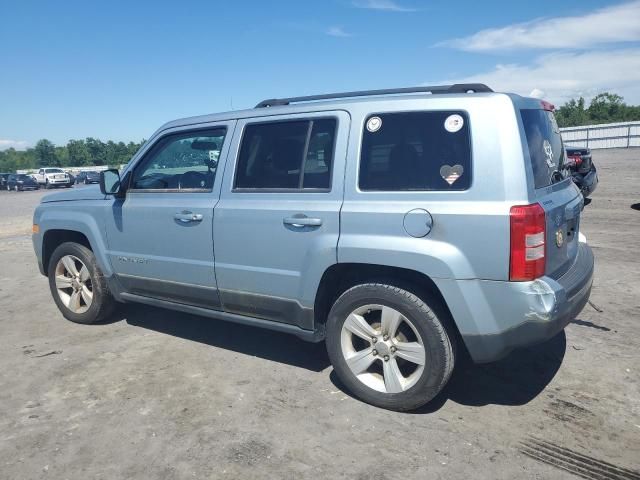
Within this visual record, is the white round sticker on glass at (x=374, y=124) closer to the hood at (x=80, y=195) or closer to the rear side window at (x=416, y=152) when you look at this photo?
the rear side window at (x=416, y=152)

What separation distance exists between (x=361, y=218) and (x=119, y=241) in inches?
98.0

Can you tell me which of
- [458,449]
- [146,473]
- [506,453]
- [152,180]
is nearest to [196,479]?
[146,473]

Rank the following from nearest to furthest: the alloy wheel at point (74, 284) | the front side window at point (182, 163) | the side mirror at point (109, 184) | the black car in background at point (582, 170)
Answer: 1. the front side window at point (182, 163)
2. the side mirror at point (109, 184)
3. the alloy wheel at point (74, 284)
4. the black car in background at point (582, 170)

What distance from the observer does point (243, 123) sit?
3.99m

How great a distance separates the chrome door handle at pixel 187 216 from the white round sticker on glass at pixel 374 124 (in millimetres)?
1520

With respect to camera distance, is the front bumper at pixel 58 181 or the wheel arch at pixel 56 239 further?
the front bumper at pixel 58 181

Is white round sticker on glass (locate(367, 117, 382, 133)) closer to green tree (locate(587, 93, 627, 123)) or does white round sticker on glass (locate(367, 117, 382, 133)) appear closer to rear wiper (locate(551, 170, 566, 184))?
rear wiper (locate(551, 170, 566, 184))

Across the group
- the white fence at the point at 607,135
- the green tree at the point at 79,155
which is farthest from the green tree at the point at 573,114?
the green tree at the point at 79,155

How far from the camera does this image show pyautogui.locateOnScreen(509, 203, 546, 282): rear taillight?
2.85 m

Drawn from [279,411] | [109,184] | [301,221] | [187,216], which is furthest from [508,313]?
[109,184]

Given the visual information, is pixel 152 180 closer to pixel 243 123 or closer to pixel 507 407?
pixel 243 123

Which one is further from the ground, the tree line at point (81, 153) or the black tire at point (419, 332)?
the tree line at point (81, 153)

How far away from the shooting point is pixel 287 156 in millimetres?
3762

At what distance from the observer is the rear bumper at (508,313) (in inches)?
114
